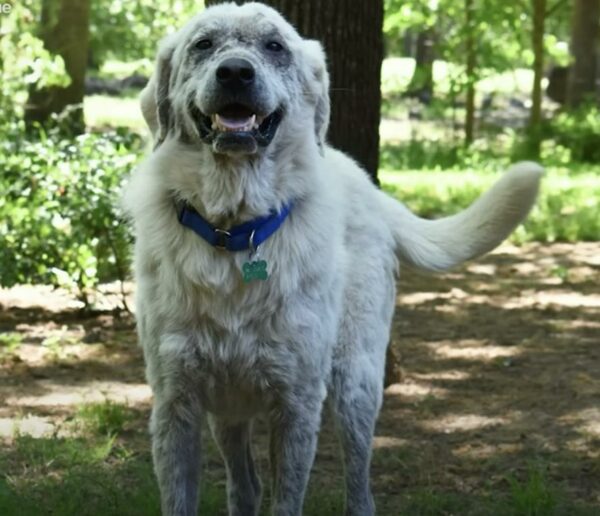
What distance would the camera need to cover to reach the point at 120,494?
4770mm

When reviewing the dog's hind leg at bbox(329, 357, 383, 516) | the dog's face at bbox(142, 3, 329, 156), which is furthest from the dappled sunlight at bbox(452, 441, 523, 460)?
the dog's face at bbox(142, 3, 329, 156)

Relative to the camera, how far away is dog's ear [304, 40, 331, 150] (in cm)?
411

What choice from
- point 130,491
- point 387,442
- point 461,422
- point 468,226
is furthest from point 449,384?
point 130,491

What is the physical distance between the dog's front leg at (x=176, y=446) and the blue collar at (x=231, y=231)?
1.61 feet

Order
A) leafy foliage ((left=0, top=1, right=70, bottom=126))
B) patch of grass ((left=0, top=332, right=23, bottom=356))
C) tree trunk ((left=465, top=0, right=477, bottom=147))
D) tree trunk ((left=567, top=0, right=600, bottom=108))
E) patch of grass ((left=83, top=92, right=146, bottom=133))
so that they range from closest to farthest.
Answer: patch of grass ((left=0, top=332, right=23, bottom=356)) < leafy foliage ((left=0, top=1, right=70, bottom=126)) < tree trunk ((left=465, top=0, right=477, bottom=147)) < patch of grass ((left=83, top=92, right=146, bottom=133)) < tree trunk ((left=567, top=0, right=600, bottom=108))

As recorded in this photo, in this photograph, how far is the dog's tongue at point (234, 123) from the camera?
12.3ft

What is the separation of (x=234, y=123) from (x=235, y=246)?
40 centimetres

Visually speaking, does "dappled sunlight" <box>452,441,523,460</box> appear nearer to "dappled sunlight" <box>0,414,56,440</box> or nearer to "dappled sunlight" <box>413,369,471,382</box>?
"dappled sunlight" <box>413,369,471,382</box>

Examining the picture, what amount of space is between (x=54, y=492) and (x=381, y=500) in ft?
4.35

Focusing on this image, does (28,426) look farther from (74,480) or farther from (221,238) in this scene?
(221,238)

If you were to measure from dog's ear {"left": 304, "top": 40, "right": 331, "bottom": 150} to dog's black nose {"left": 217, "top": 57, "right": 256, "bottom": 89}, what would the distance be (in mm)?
460

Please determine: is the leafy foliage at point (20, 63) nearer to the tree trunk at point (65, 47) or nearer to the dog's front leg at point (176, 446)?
the tree trunk at point (65, 47)

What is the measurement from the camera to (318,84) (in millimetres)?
4152

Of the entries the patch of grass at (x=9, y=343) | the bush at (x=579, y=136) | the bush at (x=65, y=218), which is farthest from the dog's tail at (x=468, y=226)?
the bush at (x=579, y=136)
